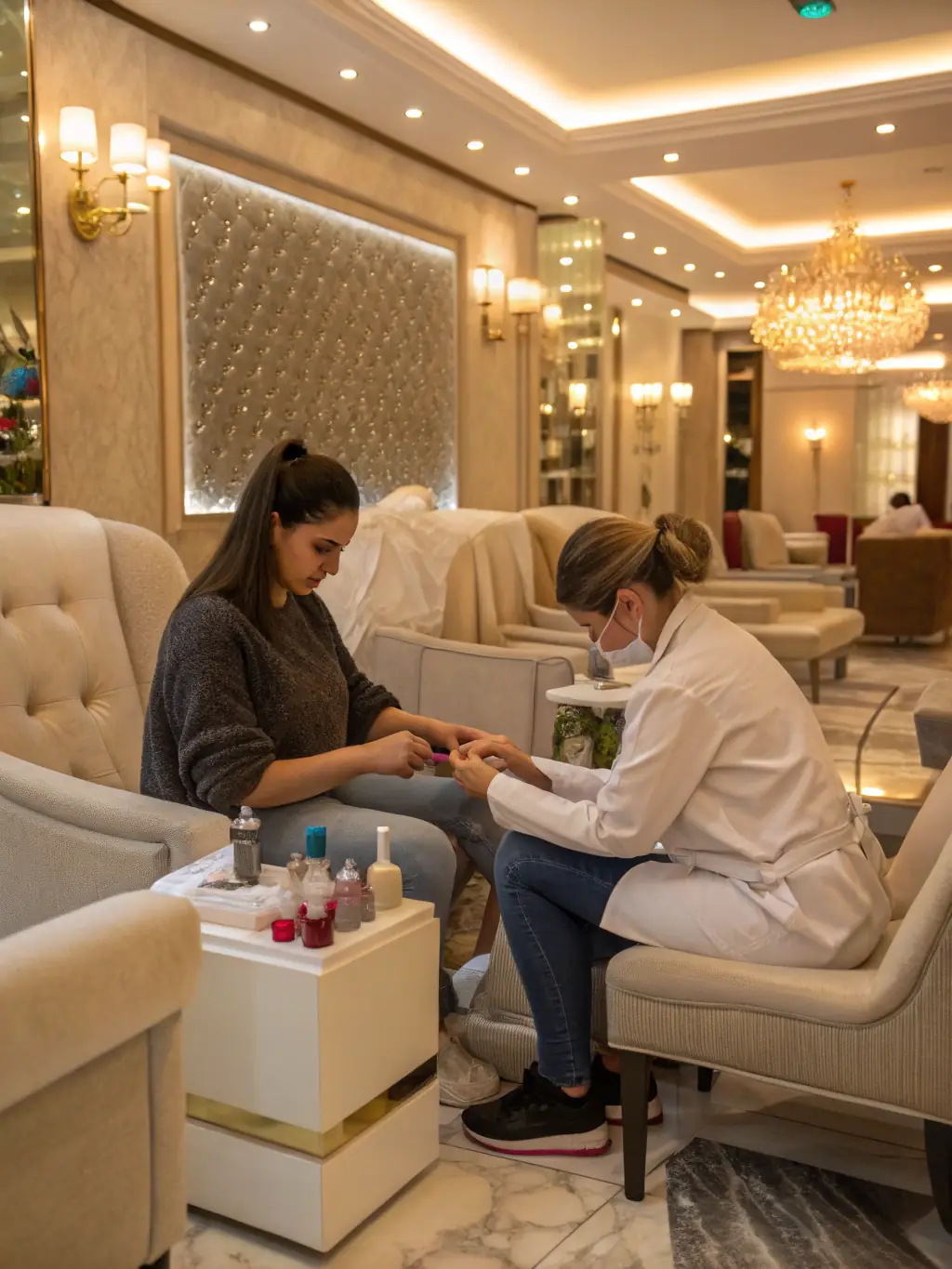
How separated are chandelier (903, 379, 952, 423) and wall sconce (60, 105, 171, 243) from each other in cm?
1188

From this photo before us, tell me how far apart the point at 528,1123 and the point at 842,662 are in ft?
20.1

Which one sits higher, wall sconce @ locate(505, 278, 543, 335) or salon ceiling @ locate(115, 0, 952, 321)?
salon ceiling @ locate(115, 0, 952, 321)

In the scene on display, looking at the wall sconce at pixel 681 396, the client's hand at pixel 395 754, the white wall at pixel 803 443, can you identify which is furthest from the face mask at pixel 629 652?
the white wall at pixel 803 443

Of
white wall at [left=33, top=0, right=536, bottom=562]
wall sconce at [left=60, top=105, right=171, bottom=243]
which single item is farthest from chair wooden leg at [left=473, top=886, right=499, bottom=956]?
wall sconce at [left=60, top=105, right=171, bottom=243]

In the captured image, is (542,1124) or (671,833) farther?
(542,1124)

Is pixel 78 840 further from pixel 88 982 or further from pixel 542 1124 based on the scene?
pixel 542 1124

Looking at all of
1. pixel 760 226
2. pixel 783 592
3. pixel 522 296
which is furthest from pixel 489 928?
pixel 760 226

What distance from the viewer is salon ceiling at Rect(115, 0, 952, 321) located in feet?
15.9

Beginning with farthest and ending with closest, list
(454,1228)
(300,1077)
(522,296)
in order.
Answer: (522,296)
(454,1228)
(300,1077)

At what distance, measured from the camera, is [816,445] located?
46.4ft

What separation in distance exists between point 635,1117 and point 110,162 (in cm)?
363

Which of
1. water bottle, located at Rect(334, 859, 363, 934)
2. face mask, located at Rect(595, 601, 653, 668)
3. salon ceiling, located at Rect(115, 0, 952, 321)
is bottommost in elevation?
water bottle, located at Rect(334, 859, 363, 934)

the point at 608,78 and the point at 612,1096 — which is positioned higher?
the point at 608,78

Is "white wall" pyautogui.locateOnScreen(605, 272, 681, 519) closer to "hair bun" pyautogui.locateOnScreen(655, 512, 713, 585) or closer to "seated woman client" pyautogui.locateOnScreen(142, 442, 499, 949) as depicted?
"seated woman client" pyautogui.locateOnScreen(142, 442, 499, 949)
